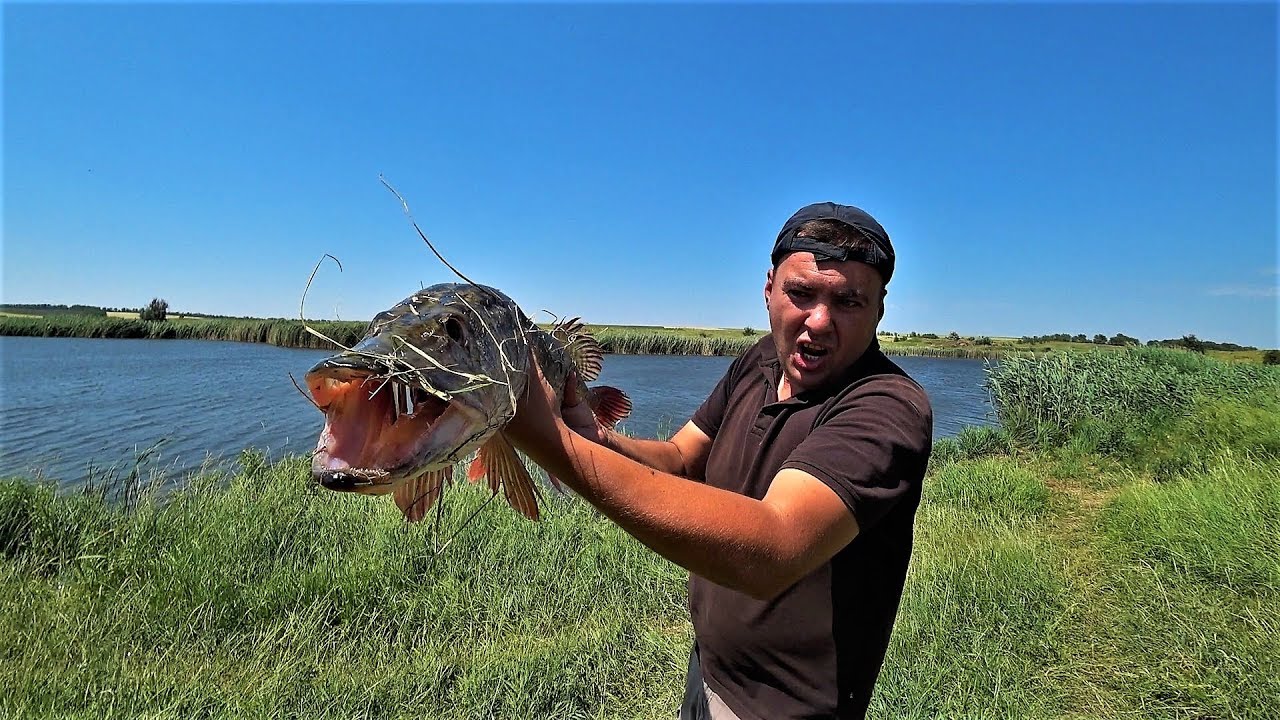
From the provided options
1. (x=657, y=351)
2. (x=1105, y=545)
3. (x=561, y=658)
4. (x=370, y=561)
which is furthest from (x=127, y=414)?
(x=657, y=351)

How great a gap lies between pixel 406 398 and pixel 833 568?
1332mm

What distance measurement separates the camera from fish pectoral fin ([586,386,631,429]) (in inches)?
115

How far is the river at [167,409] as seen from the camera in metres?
12.1

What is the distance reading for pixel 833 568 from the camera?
1928mm

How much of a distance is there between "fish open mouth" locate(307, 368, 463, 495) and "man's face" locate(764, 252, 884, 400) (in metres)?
1.20

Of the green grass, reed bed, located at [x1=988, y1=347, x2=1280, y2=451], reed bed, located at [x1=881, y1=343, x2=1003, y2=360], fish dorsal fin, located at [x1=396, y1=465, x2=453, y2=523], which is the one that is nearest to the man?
fish dorsal fin, located at [x1=396, y1=465, x2=453, y2=523]

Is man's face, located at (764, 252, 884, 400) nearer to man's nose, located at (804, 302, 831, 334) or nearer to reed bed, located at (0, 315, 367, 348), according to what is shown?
man's nose, located at (804, 302, 831, 334)

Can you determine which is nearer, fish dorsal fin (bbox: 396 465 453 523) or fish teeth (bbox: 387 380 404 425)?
fish teeth (bbox: 387 380 404 425)

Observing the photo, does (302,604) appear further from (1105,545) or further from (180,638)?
(1105,545)

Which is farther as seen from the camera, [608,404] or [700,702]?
[608,404]

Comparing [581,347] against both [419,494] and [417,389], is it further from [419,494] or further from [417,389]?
[417,389]

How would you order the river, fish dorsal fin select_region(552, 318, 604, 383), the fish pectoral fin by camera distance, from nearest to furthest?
fish dorsal fin select_region(552, 318, 604, 383)
the fish pectoral fin
the river

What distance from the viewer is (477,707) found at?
4.09m

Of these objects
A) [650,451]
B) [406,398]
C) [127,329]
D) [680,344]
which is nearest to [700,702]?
[650,451]
